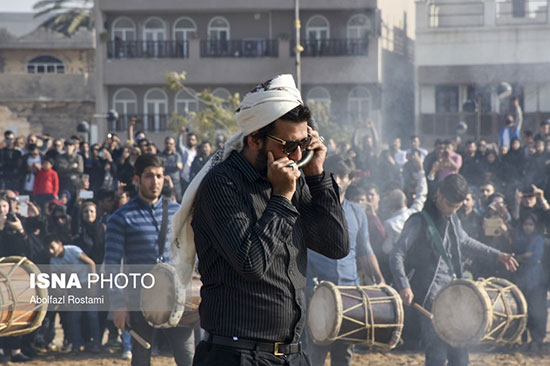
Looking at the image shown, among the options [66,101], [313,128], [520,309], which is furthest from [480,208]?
[66,101]

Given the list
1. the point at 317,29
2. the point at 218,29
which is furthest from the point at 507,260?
the point at 218,29

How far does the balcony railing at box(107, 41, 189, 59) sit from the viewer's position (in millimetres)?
28516

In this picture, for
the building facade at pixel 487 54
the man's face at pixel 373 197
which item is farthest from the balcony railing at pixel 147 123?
the man's face at pixel 373 197

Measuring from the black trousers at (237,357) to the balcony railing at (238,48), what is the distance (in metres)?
25.0

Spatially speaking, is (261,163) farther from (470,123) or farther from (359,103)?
(359,103)

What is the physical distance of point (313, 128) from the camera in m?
3.59

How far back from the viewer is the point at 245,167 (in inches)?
133

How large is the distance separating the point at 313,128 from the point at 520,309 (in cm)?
393

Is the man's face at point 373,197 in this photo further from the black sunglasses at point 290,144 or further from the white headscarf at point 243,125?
the black sunglasses at point 290,144

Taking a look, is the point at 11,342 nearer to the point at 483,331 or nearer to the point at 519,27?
the point at 483,331

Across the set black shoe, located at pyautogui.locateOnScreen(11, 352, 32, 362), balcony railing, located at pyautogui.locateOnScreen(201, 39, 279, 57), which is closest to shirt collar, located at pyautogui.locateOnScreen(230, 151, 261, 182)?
black shoe, located at pyautogui.locateOnScreen(11, 352, 32, 362)

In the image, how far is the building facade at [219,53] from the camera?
87.8 feet

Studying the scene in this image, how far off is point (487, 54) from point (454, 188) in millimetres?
9323

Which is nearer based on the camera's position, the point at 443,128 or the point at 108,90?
the point at 443,128
